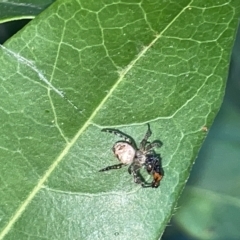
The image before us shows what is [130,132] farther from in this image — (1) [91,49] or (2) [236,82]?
(2) [236,82]

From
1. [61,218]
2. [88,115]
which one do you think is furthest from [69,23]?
[61,218]

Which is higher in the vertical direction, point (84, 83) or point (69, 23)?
point (69, 23)

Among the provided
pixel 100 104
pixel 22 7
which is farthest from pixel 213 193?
pixel 22 7

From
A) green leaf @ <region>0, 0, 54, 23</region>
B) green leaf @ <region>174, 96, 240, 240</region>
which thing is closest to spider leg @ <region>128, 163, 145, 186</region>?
green leaf @ <region>174, 96, 240, 240</region>

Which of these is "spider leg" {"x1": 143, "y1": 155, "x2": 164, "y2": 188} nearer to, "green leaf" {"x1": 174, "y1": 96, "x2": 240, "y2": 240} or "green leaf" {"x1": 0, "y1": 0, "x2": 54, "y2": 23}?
"green leaf" {"x1": 174, "y1": 96, "x2": 240, "y2": 240}

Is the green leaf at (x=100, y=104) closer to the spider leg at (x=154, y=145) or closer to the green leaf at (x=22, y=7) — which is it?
the spider leg at (x=154, y=145)

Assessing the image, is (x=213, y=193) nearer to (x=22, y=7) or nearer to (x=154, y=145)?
(x=154, y=145)

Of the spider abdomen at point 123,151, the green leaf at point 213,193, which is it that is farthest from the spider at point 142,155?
the green leaf at point 213,193
